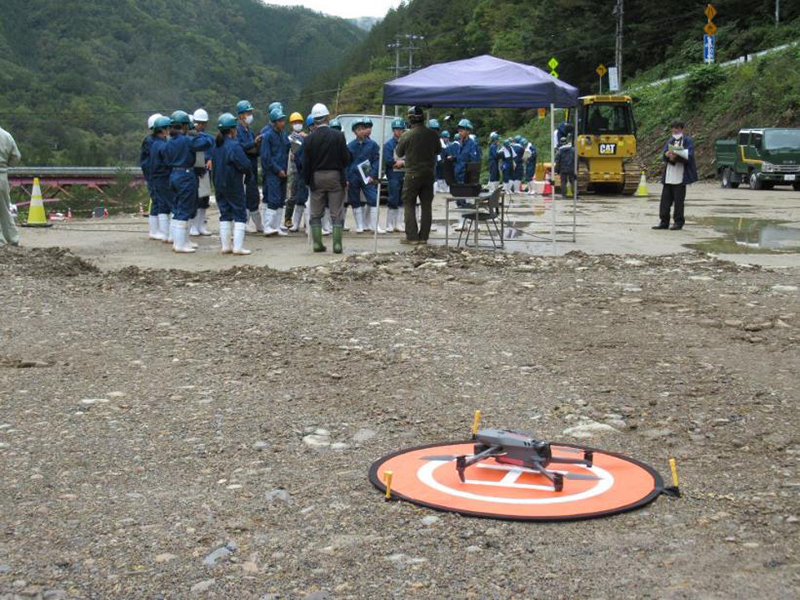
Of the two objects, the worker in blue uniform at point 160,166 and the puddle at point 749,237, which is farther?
the worker in blue uniform at point 160,166

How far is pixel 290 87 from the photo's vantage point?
154 metres

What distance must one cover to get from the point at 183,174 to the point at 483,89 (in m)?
4.49

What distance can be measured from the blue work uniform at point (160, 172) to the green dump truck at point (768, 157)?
22.3 metres

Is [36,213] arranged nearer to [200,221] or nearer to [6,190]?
[200,221]

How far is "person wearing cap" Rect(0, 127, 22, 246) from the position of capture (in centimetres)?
1625

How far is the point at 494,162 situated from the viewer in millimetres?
34688

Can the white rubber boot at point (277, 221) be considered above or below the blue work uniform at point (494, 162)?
below

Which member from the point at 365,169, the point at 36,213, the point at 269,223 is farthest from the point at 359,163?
the point at 36,213

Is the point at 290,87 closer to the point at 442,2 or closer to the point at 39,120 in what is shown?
the point at 442,2

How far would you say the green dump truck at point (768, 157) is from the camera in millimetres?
33344

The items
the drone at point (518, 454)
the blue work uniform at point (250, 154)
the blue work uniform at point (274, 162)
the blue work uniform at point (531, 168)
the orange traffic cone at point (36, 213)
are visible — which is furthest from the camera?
the blue work uniform at point (531, 168)

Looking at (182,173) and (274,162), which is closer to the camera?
(182,173)

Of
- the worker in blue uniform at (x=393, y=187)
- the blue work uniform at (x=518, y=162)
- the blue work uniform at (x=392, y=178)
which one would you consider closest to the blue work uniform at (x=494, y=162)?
the blue work uniform at (x=518, y=162)

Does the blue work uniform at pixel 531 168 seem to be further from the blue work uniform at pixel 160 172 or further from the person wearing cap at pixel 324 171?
the person wearing cap at pixel 324 171
